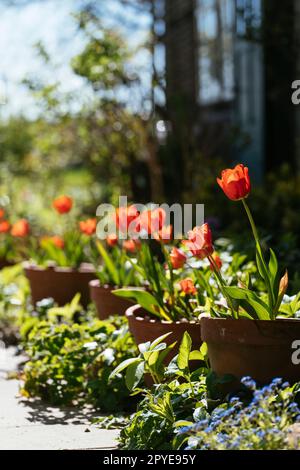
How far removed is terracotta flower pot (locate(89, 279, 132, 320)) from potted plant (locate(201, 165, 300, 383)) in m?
1.65

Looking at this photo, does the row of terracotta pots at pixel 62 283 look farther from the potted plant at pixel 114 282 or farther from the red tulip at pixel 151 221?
the red tulip at pixel 151 221

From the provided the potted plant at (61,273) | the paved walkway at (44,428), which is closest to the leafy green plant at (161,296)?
the paved walkway at (44,428)

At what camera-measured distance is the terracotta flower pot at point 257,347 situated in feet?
12.1

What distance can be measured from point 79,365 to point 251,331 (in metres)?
1.33

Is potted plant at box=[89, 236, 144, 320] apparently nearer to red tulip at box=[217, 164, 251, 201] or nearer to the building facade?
red tulip at box=[217, 164, 251, 201]

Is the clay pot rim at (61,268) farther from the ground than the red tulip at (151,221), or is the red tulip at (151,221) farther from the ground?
the red tulip at (151,221)

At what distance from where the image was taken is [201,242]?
12.5 feet

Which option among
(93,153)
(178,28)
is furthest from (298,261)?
(178,28)

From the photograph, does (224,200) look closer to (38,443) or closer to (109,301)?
(109,301)

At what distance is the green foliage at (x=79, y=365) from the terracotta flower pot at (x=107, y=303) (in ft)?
1.39

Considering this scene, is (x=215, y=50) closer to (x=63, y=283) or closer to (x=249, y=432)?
(x=63, y=283)

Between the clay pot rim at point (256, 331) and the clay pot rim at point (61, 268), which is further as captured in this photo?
the clay pot rim at point (61, 268)

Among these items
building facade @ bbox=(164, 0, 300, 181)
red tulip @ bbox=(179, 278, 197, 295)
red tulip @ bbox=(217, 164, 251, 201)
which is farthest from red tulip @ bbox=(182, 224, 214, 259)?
building facade @ bbox=(164, 0, 300, 181)

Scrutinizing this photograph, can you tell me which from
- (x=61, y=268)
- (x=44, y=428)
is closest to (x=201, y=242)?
(x=44, y=428)
